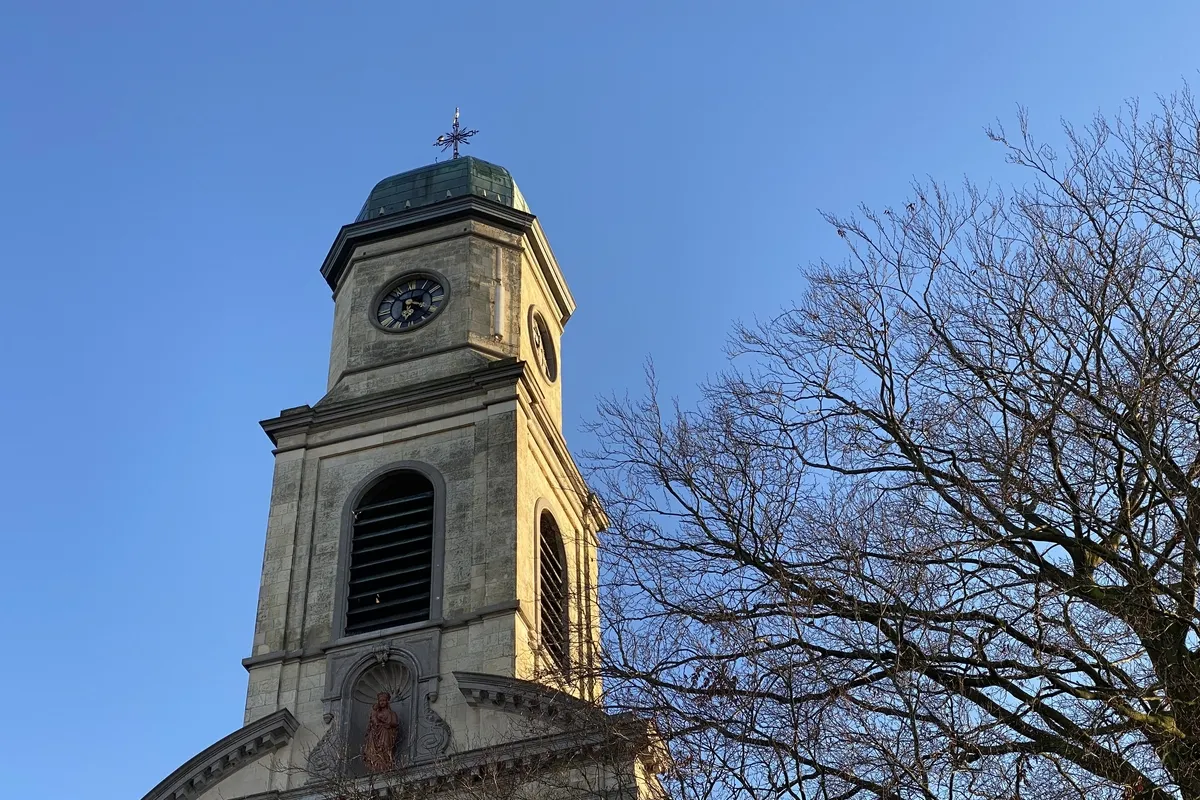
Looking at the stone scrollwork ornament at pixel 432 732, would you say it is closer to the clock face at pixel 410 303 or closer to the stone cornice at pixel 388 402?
the stone cornice at pixel 388 402

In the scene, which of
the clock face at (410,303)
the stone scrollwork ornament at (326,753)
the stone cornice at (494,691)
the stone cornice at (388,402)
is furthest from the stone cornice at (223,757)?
the clock face at (410,303)

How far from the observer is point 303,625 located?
2775cm

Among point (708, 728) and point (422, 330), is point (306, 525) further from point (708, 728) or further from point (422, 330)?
point (708, 728)

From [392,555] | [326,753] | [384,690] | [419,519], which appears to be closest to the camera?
[326,753]

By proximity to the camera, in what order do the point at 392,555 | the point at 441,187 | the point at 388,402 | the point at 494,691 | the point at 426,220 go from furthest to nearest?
1. the point at 441,187
2. the point at 426,220
3. the point at 388,402
4. the point at 392,555
5. the point at 494,691

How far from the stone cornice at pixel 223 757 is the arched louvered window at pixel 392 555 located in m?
2.44

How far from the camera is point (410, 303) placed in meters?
33.4

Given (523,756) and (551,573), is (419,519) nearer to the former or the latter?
(551,573)

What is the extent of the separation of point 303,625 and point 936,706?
17769 millimetres

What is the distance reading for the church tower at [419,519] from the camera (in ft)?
83.2

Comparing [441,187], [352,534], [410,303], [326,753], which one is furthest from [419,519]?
[441,187]

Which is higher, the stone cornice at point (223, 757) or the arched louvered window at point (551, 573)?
the arched louvered window at point (551, 573)

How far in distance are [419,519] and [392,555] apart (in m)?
0.91

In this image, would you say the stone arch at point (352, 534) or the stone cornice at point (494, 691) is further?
the stone arch at point (352, 534)
